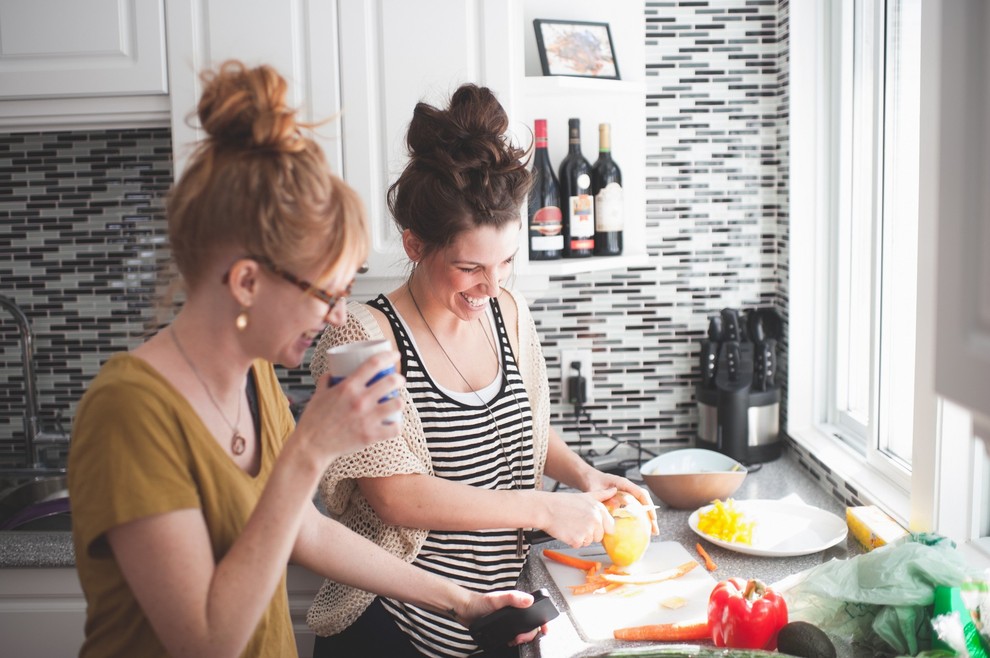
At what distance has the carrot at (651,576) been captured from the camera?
1633 mm

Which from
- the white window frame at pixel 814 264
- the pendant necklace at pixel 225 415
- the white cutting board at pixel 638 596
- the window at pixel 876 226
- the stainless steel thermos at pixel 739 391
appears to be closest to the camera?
the pendant necklace at pixel 225 415

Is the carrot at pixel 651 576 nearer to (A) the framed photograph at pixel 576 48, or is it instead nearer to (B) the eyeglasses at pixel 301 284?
(B) the eyeglasses at pixel 301 284

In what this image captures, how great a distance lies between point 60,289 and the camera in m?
2.60

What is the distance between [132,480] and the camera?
948mm

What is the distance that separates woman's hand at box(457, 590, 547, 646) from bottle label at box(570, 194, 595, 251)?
103 cm

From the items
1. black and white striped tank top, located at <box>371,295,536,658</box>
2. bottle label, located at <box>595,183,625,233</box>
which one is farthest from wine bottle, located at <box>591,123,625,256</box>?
black and white striped tank top, located at <box>371,295,536,658</box>

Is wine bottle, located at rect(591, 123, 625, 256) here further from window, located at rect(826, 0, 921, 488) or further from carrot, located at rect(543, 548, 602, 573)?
carrot, located at rect(543, 548, 602, 573)

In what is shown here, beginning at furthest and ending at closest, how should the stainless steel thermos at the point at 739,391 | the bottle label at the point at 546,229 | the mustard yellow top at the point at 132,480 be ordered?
1. the stainless steel thermos at the point at 739,391
2. the bottle label at the point at 546,229
3. the mustard yellow top at the point at 132,480

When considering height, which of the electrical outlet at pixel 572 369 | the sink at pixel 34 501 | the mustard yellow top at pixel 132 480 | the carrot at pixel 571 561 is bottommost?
the sink at pixel 34 501

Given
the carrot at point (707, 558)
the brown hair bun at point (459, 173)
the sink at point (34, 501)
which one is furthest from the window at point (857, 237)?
the sink at point (34, 501)

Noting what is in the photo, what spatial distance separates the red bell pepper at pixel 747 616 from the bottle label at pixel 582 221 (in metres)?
1.03

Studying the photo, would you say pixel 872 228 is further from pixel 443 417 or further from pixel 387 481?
pixel 387 481

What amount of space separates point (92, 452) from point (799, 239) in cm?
194

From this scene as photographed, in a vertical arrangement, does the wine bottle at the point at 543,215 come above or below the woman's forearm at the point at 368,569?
above
